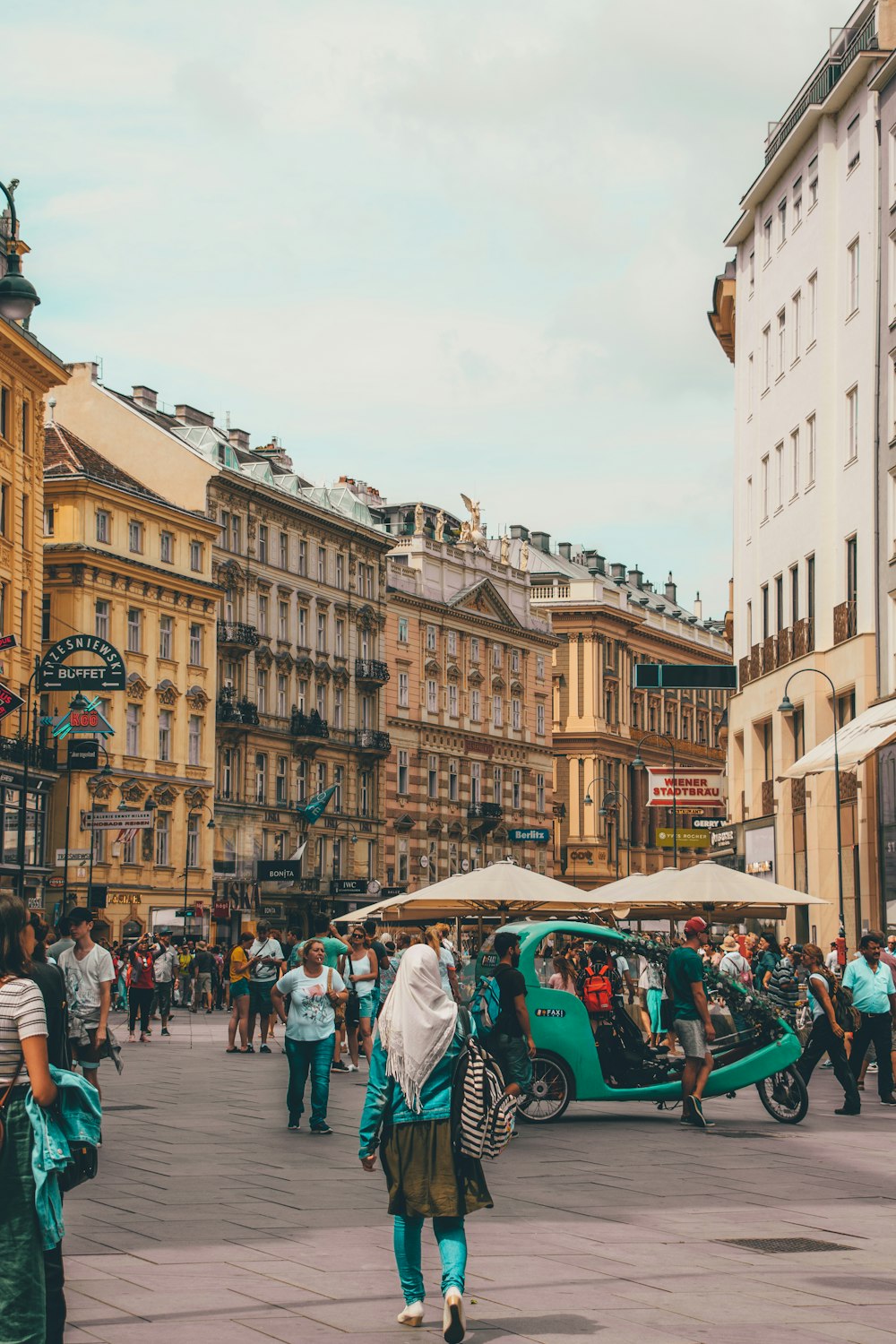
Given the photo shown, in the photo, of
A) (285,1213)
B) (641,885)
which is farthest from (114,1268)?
(641,885)

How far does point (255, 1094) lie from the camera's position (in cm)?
2267

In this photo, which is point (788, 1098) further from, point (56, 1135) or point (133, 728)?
point (133, 728)

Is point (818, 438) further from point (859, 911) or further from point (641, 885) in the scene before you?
point (641, 885)

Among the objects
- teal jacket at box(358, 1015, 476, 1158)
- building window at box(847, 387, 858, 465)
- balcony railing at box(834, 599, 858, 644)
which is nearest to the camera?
teal jacket at box(358, 1015, 476, 1158)

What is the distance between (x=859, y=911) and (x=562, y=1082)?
23.9 m

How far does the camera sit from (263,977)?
100 ft

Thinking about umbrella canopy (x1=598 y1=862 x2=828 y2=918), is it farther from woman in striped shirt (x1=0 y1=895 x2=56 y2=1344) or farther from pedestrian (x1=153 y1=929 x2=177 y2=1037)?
woman in striped shirt (x1=0 y1=895 x2=56 y2=1344)

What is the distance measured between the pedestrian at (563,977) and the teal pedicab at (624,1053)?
2.27 ft

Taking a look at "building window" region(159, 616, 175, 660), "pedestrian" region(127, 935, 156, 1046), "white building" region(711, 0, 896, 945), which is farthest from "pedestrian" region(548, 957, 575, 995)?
"building window" region(159, 616, 175, 660)

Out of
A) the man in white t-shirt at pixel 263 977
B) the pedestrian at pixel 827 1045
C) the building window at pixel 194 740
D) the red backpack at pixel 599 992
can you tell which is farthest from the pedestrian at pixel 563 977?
the building window at pixel 194 740

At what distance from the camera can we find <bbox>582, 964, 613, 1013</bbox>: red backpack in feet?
64.6

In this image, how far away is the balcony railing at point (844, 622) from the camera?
146 ft

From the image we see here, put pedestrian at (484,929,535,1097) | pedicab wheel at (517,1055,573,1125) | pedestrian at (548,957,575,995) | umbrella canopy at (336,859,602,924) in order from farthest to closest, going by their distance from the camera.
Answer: umbrella canopy at (336,859,602,924), pedestrian at (548,957,575,995), pedicab wheel at (517,1055,573,1125), pedestrian at (484,929,535,1097)

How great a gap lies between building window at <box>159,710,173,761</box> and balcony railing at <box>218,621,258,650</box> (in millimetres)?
5453
